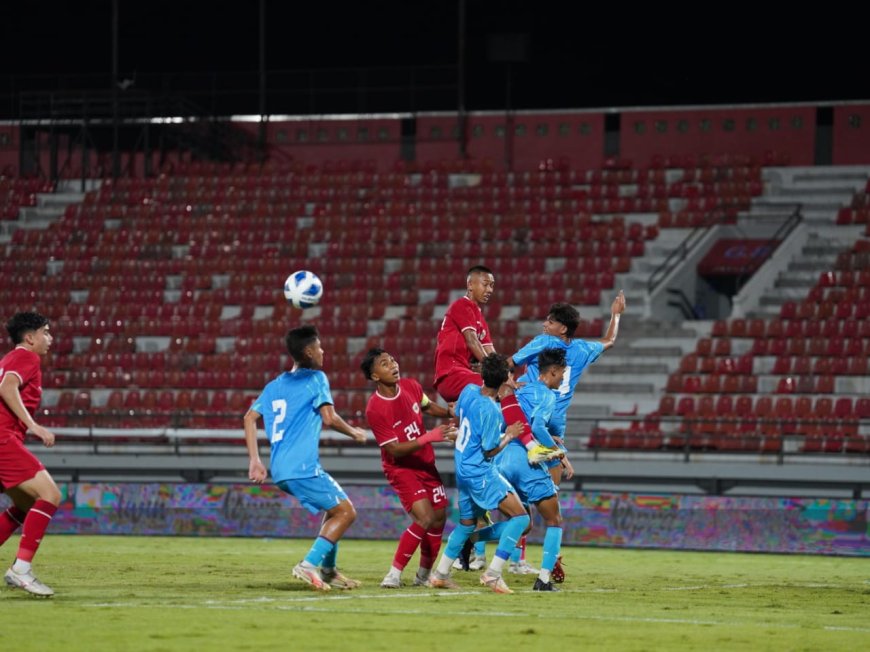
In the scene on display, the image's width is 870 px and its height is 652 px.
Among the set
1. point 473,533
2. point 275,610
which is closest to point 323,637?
point 275,610

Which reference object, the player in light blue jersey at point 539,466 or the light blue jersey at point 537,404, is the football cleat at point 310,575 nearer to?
the player in light blue jersey at point 539,466

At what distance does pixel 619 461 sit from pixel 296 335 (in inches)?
462

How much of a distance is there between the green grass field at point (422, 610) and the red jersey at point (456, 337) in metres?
1.90

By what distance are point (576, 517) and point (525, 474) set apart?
23.7ft

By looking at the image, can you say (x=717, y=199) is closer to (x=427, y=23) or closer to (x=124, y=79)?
(x=427, y=23)

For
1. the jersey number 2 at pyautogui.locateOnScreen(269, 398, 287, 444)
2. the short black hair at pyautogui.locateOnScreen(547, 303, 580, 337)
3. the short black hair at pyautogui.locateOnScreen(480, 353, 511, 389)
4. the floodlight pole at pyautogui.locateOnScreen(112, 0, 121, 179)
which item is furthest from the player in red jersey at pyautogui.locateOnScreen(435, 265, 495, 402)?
the floodlight pole at pyautogui.locateOnScreen(112, 0, 121, 179)

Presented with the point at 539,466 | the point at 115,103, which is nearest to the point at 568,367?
the point at 539,466

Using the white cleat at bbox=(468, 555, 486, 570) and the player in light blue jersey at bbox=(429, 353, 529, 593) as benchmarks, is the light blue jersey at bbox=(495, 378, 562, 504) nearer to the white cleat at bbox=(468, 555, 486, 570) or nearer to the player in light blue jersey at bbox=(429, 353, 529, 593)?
the player in light blue jersey at bbox=(429, 353, 529, 593)

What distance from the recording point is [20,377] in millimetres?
10508

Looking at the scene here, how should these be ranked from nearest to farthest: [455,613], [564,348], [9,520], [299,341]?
[455,613]
[299,341]
[9,520]
[564,348]

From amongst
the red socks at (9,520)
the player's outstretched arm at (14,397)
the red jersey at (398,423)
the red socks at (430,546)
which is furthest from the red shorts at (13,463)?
the red socks at (430,546)

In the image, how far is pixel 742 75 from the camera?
3503 cm

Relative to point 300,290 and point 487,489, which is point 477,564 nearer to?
point 487,489

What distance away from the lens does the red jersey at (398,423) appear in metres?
11.2
